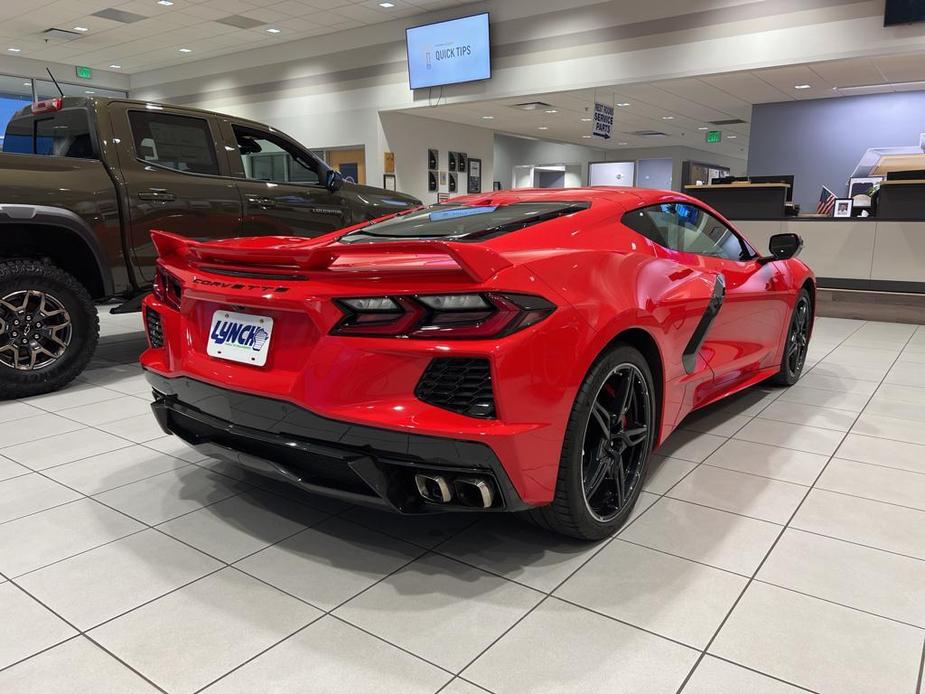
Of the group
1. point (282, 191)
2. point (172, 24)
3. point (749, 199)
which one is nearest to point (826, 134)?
point (749, 199)

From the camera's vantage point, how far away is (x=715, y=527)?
7.34 ft

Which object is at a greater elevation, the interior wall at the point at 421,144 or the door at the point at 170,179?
the interior wall at the point at 421,144

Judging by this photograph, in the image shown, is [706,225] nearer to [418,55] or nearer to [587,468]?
[587,468]

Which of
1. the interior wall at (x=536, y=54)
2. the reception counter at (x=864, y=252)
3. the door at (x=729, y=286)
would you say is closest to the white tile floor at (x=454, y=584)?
the door at (x=729, y=286)

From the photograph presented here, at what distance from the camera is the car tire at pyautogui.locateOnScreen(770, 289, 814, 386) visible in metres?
3.90

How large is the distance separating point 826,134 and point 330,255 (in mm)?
12970

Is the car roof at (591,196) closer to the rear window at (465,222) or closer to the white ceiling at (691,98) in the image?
the rear window at (465,222)

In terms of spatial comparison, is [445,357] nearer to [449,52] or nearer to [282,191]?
[282,191]

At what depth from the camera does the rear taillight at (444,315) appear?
65.0 inches

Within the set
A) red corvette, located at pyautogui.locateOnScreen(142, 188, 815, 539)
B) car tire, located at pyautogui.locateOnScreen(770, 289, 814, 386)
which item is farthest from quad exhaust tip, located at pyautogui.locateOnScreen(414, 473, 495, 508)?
car tire, located at pyautogui.locateOnScreen(770, 289, 814, 386)

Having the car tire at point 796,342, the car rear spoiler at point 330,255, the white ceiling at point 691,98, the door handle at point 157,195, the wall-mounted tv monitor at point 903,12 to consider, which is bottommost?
the car tire at point 796,342

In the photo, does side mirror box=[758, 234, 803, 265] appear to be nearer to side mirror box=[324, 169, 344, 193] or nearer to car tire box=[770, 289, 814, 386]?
car tire box=[770, 289, 814, 386]

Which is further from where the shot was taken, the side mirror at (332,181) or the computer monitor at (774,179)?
the computer monitor at (774,179)

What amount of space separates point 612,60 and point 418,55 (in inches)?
128
